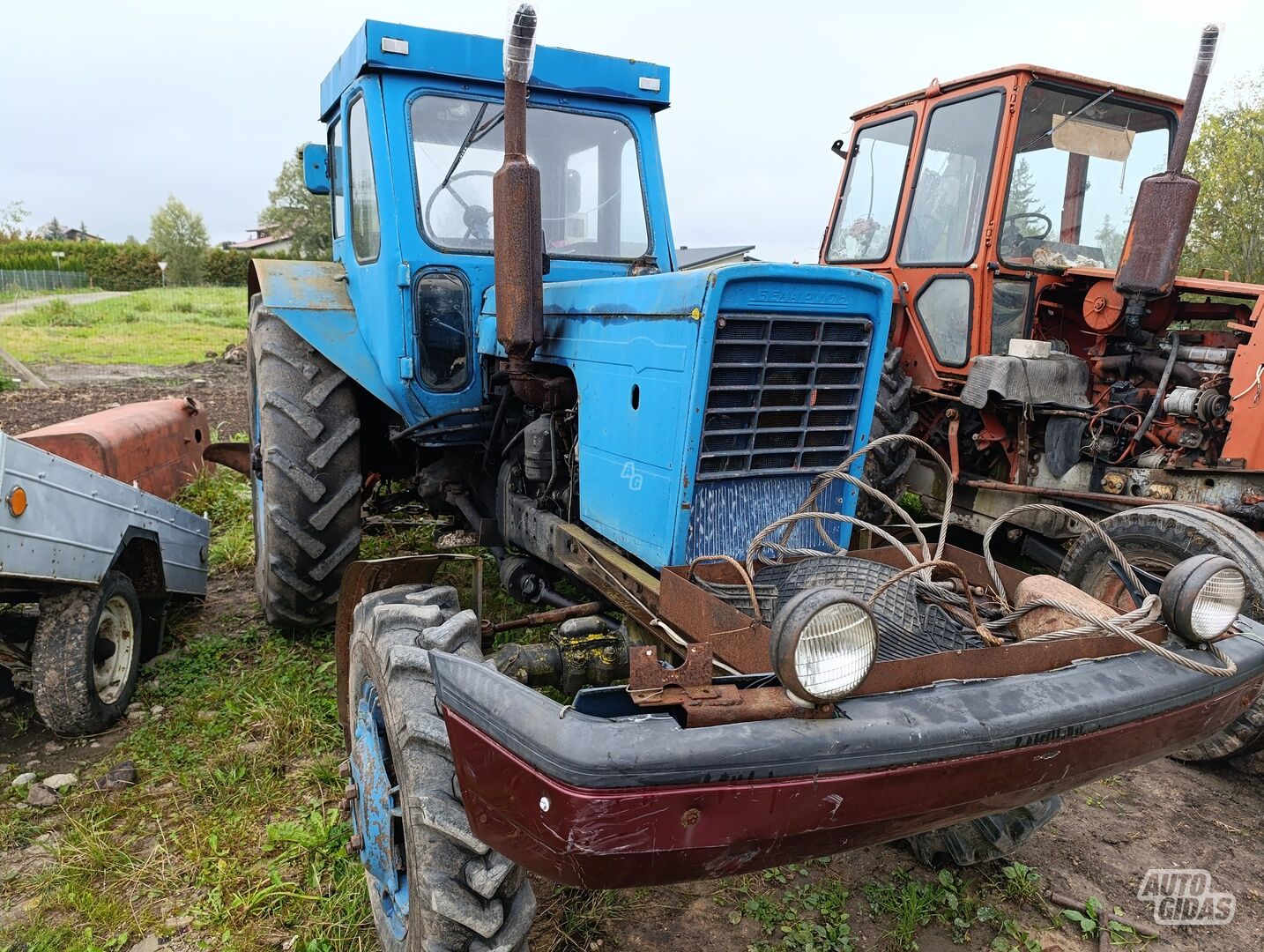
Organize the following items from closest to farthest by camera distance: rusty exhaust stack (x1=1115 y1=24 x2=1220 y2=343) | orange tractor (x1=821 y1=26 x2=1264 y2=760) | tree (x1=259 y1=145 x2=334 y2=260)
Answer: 1. rusty exhaust stack (x1=1115 y1=24 x2=1220 y2=343)
2. orange tractor (x1=821 y1=26 x2=1264 y2=760)
3. tree (x1=259 y1=145 x2=334 y2=260)

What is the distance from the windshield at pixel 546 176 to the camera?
3.44 meters

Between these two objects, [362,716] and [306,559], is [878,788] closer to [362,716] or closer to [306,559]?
[362,716]

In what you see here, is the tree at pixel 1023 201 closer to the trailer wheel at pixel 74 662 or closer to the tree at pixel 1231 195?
the trailer wheel at pixel 74 662

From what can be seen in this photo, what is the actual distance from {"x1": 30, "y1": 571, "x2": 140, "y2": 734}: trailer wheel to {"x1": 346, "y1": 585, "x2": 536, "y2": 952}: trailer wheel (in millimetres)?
1310

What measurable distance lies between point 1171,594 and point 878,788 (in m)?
0.97

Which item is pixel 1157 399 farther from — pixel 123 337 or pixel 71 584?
pixel 123 337

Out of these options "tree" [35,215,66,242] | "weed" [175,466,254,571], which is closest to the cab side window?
"weed" [175,466,254,571]

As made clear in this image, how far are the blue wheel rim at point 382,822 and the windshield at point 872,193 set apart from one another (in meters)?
4.50

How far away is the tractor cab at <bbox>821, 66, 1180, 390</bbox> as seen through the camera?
4742 mm

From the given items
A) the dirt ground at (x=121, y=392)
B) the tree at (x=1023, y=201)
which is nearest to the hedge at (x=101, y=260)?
the dirt ground at (x=121, y=392)

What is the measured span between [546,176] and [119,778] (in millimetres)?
2839

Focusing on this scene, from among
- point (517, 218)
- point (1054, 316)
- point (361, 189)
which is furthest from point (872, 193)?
point (517, 218)

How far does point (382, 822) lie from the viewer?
215 cm

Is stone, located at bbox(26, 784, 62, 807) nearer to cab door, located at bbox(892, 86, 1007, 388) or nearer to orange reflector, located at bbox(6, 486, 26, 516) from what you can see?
orange reflector, located at bbox(6, 486, 26, 516)
